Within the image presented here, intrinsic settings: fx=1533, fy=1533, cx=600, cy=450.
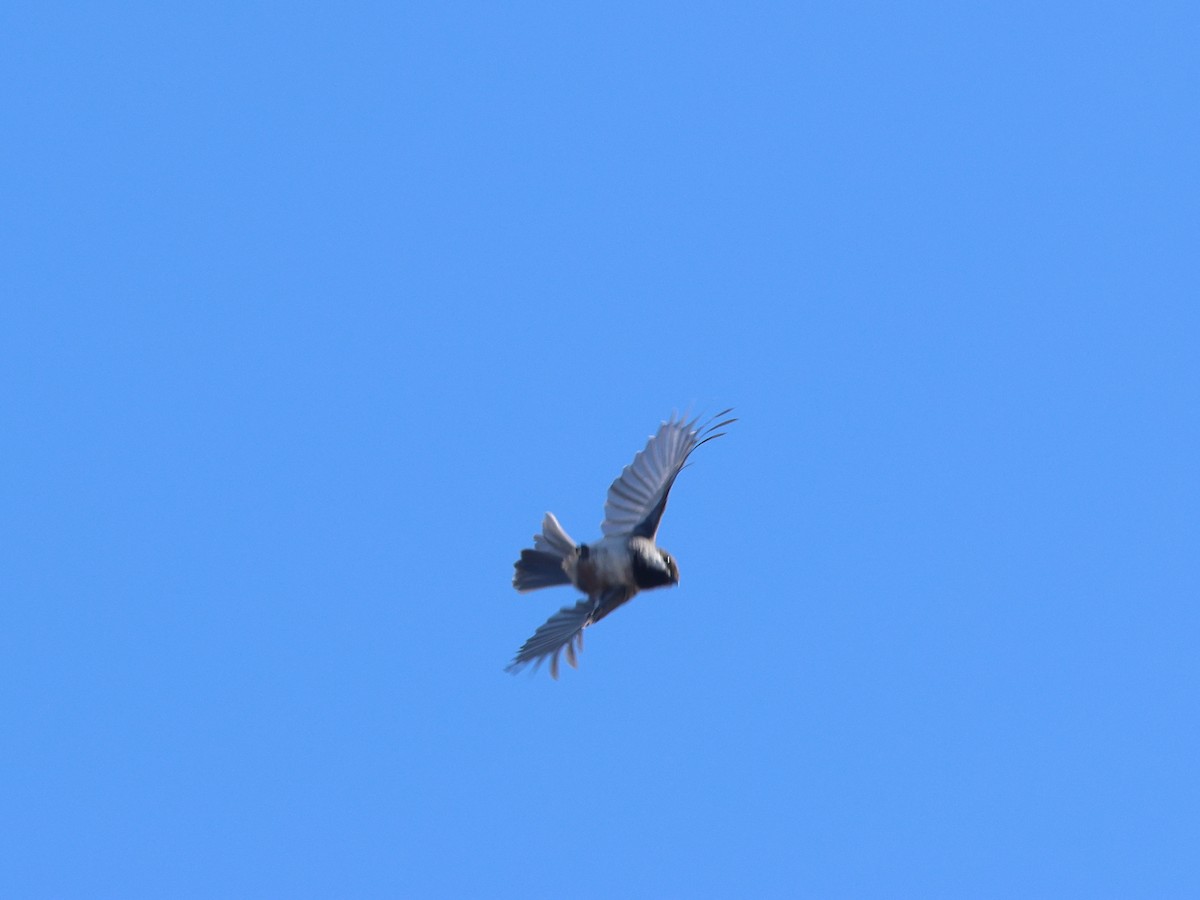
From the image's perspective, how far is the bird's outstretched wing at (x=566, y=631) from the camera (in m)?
11.0

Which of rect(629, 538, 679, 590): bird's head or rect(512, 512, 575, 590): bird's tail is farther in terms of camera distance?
rect(512, 512, 575, 590): bird's tail

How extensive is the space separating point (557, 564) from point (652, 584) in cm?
80

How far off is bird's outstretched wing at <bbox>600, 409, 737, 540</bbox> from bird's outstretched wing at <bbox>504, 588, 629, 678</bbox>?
526mm

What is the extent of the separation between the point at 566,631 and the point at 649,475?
142 centimetres

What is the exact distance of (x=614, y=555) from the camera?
1120 cm

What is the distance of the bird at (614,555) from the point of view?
11.1m

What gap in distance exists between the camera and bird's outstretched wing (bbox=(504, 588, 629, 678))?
36.0ft

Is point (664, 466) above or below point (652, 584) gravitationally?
above

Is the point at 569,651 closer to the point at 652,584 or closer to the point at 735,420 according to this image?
the point at 652,584

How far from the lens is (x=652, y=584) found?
1130cm

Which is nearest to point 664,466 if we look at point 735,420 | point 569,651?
point 735,420

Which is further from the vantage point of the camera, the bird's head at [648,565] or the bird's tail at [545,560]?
the bird's tail at [545,560]

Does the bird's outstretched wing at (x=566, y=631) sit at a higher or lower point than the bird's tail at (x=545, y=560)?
lower

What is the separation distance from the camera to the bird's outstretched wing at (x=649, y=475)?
1148cm
